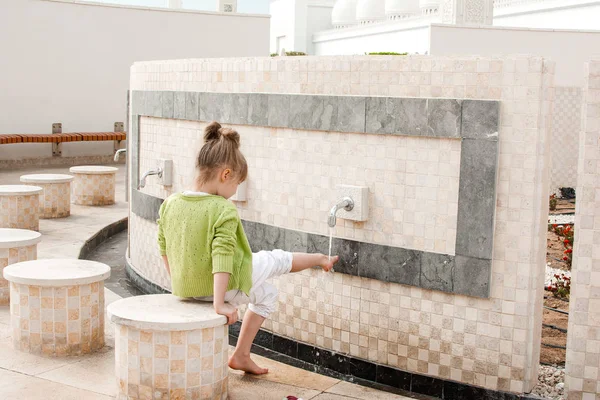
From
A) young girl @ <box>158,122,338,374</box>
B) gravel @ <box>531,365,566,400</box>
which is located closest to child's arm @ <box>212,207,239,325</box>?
young girl @ <box>158,122,338,374</box>

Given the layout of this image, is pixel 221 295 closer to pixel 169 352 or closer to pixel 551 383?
pixel 169 352

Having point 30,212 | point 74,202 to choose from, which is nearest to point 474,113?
point 30,212

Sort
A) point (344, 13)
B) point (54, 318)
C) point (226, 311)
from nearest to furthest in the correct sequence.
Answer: point (226, 311)
point (54, 318)
point (344, 13)

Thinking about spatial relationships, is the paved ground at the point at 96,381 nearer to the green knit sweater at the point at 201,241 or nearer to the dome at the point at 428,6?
the green knit sweater at the point at 201,241

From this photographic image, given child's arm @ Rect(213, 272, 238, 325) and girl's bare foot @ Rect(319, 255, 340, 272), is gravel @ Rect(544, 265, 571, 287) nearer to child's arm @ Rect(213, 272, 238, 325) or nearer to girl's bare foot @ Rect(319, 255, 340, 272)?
girl's bare foot @ Rect(319, 255, 340, 272)

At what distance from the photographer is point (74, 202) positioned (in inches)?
426

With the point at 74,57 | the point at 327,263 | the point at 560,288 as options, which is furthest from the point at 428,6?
the point at 327,263

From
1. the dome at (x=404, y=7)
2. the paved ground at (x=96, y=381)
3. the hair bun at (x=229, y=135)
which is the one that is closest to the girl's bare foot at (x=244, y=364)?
the paved ground at (x=96, y=381)

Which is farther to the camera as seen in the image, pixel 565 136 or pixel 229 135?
pixel 565 136

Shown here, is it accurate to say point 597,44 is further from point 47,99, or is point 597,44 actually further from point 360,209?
point 360,209

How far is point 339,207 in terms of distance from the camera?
454cm

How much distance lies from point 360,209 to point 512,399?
4.25 feet

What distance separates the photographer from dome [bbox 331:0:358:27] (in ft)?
137

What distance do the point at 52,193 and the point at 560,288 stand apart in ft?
19.2
